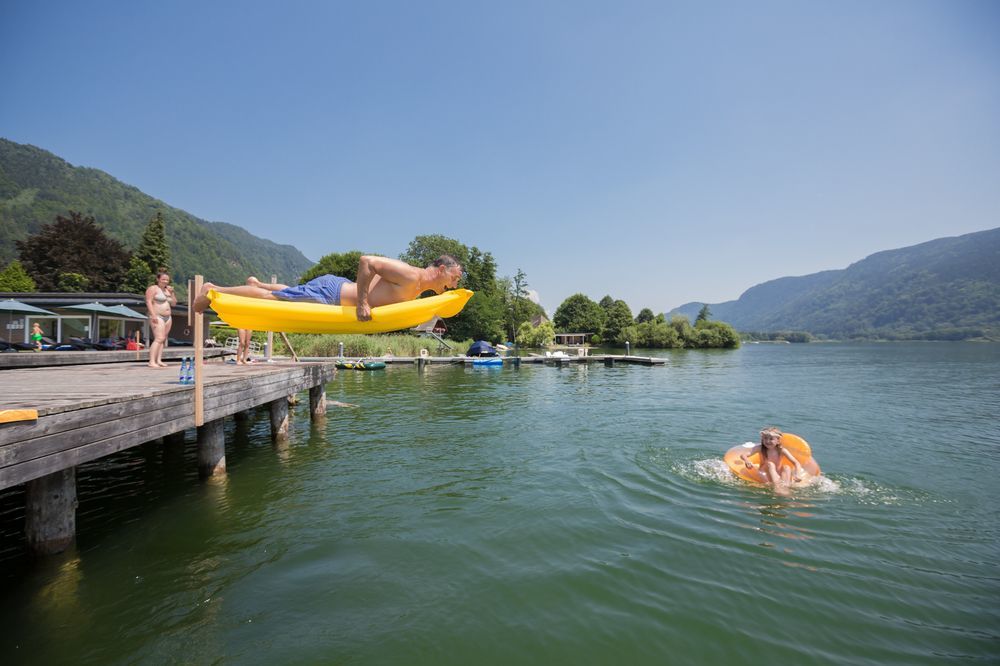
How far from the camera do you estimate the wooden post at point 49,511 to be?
15.5ft

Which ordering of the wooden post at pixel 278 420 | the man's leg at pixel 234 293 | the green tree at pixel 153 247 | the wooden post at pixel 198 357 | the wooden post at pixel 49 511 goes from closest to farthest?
the wooden post at pixel 49 511
the man's leg at pixel 234 293
the wooden post at pixel 198 357
the wooden post at pixel 278 420
the green tree at pixel 153 247

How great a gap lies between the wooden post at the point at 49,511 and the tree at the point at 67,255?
53907mm

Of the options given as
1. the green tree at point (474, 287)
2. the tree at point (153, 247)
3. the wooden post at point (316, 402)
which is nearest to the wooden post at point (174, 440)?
the wooden post at point (316, 402)

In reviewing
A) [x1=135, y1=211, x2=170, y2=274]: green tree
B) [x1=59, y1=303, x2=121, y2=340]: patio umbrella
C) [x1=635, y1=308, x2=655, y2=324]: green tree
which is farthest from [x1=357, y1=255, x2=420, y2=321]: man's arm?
[x1=635, y1=308, x2=655, y2=324]: green tree

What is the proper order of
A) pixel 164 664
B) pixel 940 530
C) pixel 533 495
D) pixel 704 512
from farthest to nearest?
1. pixel 533 495
2. pixel 704 512
3. pixel 940 530
4. pixel 164 664

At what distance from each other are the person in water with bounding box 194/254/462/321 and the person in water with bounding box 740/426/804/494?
639cm

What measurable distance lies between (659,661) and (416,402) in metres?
14.8

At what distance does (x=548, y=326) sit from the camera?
78938mm

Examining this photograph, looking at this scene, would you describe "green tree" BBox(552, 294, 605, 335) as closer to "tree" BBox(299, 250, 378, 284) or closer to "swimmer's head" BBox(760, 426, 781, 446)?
"tree" BBox(299, 250, 378, 284)

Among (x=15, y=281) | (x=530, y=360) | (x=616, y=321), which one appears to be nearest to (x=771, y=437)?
(x=530, y=360)

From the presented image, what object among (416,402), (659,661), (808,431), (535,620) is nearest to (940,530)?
(659,661)

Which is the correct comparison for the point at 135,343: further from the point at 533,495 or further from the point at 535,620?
the point at 535,620

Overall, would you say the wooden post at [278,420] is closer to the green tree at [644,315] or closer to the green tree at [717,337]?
the green tree at [717,337]

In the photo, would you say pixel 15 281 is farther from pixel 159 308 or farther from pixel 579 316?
pixel 579 316
